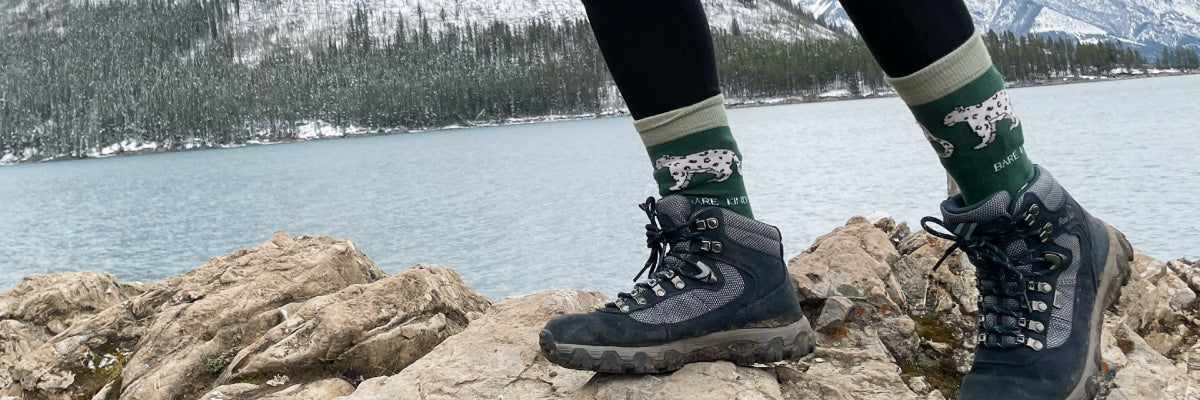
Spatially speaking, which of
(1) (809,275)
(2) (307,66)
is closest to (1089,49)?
(1) (809,275)

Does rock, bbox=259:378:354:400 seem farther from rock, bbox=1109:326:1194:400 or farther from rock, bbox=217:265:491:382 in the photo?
rock, bbox=1109:326:1194:400

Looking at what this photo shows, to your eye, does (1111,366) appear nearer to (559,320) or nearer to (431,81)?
(559,320)

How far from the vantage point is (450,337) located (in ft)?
7.75

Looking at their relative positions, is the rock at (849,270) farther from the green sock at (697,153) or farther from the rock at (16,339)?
the rock at (16,339)

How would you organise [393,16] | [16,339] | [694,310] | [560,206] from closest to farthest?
[694,310]
[16,339]
[560,206]
[393,16]

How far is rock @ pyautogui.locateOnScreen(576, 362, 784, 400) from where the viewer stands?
5.51 feet

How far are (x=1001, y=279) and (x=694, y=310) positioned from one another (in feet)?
2.06

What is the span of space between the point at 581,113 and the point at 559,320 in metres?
88.2

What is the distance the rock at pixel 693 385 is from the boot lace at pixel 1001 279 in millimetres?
467

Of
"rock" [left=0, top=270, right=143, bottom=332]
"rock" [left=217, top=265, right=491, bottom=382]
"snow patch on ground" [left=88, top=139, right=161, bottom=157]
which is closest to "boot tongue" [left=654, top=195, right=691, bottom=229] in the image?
"rock" [left=217, top=265, right=491, bottom=382]

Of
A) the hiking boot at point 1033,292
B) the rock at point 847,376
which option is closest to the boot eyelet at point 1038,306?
the hiking boot at point 1033,292

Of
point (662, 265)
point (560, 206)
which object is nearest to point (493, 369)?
point (662, 265)

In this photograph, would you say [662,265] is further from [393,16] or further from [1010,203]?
[393,16]

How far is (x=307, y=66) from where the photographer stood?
348 feet
